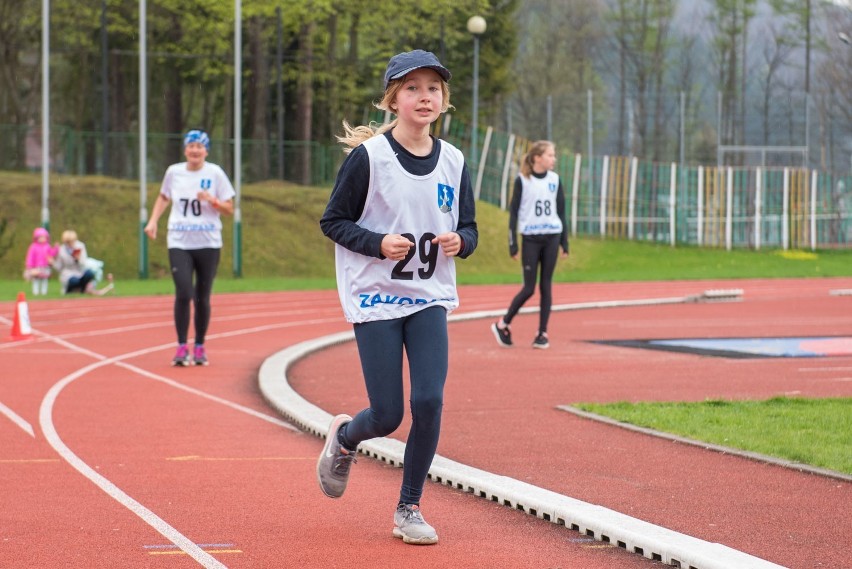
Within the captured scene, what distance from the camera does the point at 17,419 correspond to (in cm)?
1004

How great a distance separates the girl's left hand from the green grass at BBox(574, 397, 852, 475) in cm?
267

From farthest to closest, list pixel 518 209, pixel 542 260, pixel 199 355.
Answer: pixel 542 260 → pixel 518 209 → pixel 199 355

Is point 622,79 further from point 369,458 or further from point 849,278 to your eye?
point 369,458

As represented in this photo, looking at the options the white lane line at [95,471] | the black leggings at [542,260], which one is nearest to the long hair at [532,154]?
the black leggings at [542,260]

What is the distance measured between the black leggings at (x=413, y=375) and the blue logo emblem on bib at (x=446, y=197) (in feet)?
1.34

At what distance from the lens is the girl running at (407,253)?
19.6 feet

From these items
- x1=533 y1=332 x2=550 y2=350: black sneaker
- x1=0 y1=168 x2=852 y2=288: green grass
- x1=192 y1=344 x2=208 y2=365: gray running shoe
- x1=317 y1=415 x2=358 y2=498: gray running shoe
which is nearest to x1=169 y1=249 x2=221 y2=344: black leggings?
x1=192 y1=344 x2=208 y2=365: gray running shoe

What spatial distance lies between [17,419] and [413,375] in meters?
4.86

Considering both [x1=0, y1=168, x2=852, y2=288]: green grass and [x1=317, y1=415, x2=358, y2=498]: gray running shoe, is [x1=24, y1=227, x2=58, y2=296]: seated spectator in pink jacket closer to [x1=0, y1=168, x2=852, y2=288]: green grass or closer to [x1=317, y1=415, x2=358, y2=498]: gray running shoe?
[x1=0, y1=168, x2=852, y2=288]: green grass

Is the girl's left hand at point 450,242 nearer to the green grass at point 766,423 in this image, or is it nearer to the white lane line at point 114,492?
the white lane line at point 114,492

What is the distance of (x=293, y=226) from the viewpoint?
4169 centimetres

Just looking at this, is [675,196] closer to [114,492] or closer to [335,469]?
[114,492]

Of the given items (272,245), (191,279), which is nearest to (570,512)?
(191,279)

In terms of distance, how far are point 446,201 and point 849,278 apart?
29832mm
